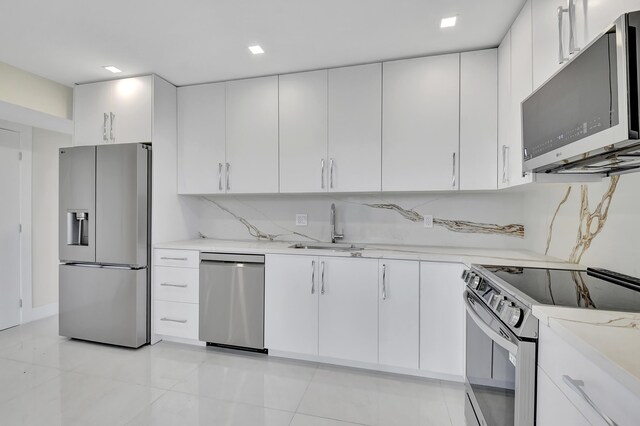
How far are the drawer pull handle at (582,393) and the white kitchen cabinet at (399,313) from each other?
4.78 ft

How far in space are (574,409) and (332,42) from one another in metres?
2.39

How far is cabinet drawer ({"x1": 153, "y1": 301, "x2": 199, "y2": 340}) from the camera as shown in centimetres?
281

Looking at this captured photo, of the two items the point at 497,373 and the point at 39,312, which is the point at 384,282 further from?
the point at 39,312

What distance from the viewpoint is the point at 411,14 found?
6.56 ft

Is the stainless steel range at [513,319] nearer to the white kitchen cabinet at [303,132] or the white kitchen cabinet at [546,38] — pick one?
the white kitchen cabinet at [546,38]

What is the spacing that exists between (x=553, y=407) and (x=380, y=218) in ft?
6.82

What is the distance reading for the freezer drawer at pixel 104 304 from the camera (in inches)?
109

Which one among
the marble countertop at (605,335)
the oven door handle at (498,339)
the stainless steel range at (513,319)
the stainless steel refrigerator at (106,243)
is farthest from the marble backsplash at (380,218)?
the marble countertop at (605,335)

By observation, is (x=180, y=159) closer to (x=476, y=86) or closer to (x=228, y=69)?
(x=228, y=69)

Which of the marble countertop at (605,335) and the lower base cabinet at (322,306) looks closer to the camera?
the marble countertop at (605,335)

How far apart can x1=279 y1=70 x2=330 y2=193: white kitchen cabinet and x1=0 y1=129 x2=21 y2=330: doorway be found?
9.61 feet

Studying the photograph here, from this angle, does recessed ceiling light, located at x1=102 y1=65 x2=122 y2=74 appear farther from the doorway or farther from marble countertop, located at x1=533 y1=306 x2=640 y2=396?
marble countertop, located at x1=533 y1=306 x2=640 y2=396

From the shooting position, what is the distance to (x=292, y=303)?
2559 mm

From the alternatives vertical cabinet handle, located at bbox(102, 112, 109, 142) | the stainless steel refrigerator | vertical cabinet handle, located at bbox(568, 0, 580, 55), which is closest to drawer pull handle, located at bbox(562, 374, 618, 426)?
vertical cabinet handle, located at bbox(568, 0, 580, 55)
